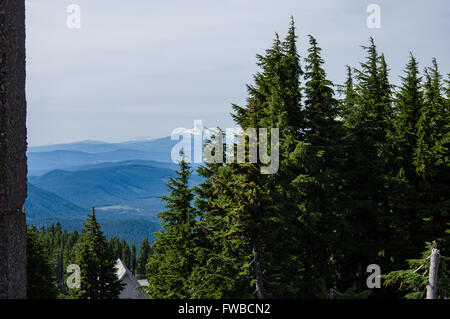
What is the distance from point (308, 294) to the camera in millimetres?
18438

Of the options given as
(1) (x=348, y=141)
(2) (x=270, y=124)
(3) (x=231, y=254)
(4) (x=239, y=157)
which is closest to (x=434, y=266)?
(4) (x=239, y=157)

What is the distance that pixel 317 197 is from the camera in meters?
21.1

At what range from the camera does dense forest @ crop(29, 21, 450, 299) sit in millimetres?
16234

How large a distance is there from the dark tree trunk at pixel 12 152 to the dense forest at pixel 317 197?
8.81m

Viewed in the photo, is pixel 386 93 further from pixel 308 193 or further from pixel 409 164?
pixel 308 193

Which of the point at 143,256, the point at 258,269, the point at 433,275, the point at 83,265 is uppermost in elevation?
the point at 433,275

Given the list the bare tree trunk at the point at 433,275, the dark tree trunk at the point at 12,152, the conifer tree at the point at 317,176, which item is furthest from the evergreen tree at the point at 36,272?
Answer: the bare tree trunk at the point at 433,275

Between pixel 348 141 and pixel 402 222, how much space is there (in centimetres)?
529

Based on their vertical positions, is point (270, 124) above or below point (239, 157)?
above

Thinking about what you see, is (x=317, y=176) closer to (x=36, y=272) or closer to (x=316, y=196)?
(x=316, y=196)

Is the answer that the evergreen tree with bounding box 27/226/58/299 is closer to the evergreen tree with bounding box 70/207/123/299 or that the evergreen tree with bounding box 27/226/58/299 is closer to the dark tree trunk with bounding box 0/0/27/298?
the evergreen tree with bounding box 70/207/123/299

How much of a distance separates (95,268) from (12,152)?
3139 cm

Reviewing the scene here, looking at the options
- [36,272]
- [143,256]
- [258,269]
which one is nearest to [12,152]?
[258,269]

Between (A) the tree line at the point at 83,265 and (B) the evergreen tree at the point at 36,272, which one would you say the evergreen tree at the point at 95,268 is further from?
(B) the evergreen tree at the point at 36,272
